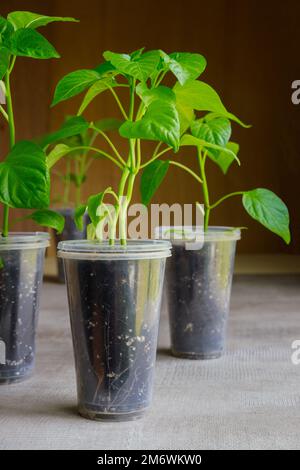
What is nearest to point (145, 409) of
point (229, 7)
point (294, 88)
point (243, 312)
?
point (243, 312)

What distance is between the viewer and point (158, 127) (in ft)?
4.13

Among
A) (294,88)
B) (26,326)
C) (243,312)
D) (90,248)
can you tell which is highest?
(294,88)

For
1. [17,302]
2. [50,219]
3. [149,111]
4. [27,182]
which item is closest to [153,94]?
[149,111]

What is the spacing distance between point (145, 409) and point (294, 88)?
395 cm

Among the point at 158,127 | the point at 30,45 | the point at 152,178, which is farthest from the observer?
the point at 152,178

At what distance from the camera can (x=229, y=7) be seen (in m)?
5.18

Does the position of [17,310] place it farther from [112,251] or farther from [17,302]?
[112,251]

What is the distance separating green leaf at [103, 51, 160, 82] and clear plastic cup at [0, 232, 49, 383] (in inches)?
21.6

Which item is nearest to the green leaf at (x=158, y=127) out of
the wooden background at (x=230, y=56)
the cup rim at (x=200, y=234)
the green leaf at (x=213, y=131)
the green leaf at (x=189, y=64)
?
the green leaf at (x=189, y=64)

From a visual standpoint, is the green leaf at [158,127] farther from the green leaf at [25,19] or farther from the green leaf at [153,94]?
the green leaf at [25,19]

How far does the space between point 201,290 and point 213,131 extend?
45 cm

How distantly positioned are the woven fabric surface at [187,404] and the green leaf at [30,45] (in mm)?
714

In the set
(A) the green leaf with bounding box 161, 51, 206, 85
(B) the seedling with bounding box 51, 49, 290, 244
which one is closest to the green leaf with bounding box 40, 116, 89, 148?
(B) the seedling with bounding box 51, 49, 290, 244
